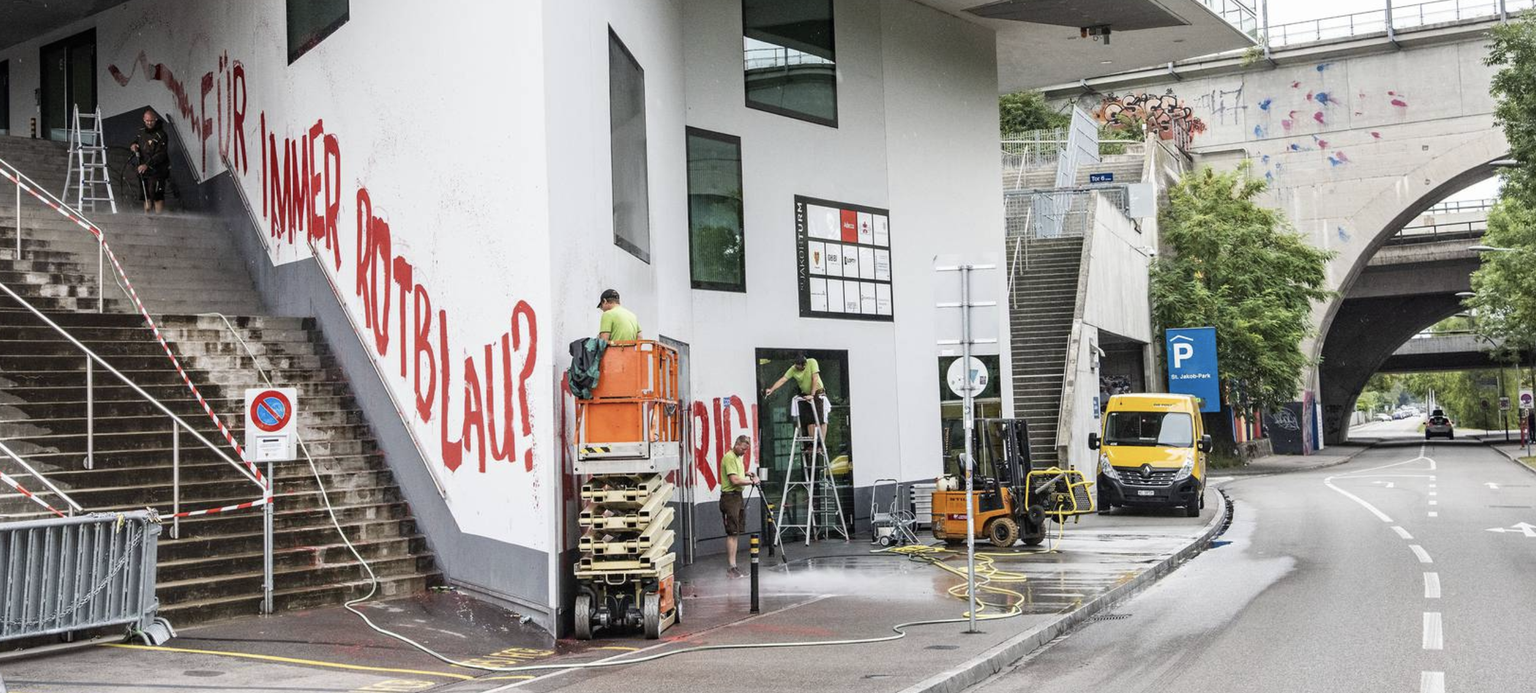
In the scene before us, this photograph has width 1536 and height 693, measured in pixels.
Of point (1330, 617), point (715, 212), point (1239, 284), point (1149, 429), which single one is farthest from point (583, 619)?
point (1239, 284)

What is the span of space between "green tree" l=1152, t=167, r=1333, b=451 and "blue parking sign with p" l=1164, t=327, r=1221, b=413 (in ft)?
17.0

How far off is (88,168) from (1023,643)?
675 inches

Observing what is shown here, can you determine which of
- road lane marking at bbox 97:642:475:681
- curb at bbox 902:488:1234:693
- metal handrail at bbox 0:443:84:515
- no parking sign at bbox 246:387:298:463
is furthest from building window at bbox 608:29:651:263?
curb at bbox 902:488:1234:693

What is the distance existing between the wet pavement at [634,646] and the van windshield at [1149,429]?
958 cm

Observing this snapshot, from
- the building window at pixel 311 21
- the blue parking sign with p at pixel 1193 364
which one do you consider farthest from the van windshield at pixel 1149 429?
the building window at pixel 311 21

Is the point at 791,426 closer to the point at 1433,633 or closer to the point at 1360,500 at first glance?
the point at 1433,633

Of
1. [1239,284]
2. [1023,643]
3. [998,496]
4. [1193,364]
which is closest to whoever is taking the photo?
[1023,643]

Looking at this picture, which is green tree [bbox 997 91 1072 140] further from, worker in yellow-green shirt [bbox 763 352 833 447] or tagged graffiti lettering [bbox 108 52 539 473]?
tagged graffiti lettering [bbox 108 52 539 473]

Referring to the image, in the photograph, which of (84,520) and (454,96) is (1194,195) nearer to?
(454,96)

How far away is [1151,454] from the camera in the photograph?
24375mm

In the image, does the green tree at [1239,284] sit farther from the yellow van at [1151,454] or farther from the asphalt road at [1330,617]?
the asphalt road at [1330,617]

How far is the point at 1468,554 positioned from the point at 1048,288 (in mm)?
16801

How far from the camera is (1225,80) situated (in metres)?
55.9

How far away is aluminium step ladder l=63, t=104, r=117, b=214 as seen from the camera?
782 inches
